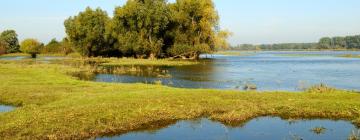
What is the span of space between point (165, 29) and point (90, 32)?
23.9m

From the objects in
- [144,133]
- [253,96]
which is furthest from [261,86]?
[144,133]

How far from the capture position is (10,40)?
182 m

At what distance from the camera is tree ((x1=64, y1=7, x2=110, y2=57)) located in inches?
4355

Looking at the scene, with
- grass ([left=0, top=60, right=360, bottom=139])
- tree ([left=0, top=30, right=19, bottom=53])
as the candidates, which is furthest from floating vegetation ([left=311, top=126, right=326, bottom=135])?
tree ([left=0, top=30, right=19, bottom=53])

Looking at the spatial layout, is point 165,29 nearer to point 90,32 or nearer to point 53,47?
point 90,32

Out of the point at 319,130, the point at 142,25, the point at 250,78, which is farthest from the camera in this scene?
the point at 142,25

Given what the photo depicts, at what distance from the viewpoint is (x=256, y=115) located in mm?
21266

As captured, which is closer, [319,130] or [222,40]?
[319,130]

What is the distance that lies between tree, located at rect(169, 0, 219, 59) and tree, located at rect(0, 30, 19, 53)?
109742mm

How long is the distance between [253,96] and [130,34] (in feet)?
226

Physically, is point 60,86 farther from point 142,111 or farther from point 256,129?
point 256,129

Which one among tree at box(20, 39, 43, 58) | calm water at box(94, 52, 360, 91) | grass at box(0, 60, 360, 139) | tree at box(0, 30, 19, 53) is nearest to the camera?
grass at box(0, 60, 360, 139)

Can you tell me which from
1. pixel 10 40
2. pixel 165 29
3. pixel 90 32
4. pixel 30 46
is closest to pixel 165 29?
pixel 165 29

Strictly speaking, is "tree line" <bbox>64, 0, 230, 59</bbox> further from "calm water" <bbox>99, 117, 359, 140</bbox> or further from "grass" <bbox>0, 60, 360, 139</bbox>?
"calm water" <bbox>99, 117, 359, 140</bbox>
